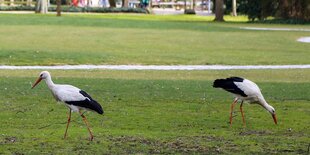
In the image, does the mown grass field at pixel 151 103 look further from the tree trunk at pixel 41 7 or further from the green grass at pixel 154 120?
the tree trunk at pixel 41 7

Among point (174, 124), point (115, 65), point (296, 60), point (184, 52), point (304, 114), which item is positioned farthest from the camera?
point (184, 52)

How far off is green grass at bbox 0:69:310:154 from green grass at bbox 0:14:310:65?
809 centimetres

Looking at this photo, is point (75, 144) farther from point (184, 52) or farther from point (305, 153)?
point (184, 52)

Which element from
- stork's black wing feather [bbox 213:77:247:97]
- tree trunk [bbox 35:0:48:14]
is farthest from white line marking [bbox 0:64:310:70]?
tree trunk [bbox 35:0:48:14]

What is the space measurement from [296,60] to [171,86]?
13125 mm

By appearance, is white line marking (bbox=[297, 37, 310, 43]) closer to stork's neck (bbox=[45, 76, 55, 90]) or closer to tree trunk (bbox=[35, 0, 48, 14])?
stork's neck (bbox=[45, 76, 55, 90])

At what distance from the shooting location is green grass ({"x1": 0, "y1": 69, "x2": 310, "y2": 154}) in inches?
514

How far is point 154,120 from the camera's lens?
16250 mm

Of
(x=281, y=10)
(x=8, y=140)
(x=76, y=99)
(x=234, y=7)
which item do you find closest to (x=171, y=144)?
(x=76, y=99)

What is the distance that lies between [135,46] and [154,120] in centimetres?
2445

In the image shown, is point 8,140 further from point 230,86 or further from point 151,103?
point 151,103

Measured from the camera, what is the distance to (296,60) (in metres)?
35.3

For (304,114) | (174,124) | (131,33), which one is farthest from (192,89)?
(131,33)

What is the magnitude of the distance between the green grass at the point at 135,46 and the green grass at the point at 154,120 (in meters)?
8.09
